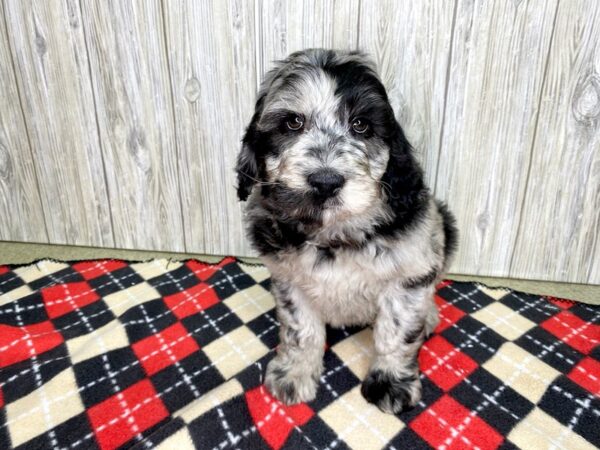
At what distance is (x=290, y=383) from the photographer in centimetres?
177

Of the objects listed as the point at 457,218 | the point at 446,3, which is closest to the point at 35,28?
the point at 446,3

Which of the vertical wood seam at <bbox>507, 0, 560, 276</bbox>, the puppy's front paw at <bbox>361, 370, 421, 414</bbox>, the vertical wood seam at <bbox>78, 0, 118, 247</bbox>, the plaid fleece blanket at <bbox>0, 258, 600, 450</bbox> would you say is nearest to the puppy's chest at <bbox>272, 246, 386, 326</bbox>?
the puppy's front paw at <bbox>361, 370, 421, 414</bbox>

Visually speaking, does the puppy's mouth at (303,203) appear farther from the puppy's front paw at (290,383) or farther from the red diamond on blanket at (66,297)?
the red diamond on blanket at (66,297)

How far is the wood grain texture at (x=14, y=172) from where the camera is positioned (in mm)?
2553

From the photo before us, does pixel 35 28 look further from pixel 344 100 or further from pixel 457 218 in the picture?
pixel 457 218

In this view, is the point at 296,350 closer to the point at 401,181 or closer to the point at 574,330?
the point at 401,181

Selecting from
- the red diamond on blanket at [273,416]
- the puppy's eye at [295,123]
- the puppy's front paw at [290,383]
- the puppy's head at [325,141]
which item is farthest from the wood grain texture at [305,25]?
the red diamond on blanket at [273,416]

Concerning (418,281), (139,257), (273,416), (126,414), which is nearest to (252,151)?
(418,281)

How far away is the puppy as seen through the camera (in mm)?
1427

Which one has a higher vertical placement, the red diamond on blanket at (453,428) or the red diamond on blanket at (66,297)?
the red diamond on blanket at (66,297)

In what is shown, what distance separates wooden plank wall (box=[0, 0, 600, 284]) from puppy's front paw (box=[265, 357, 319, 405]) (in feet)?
3.77

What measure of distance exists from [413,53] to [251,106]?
2.93 feet

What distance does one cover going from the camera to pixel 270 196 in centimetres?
154

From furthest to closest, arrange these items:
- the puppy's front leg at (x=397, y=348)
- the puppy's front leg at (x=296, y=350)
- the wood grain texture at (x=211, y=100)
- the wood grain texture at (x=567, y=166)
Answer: the wood grain texture at (x=211, y=100)
the wood grain texture at (x=567, y=166)
the puppy's front leg at (x=296, y=350)
the puppy's front leg at (x=397, y=348)
